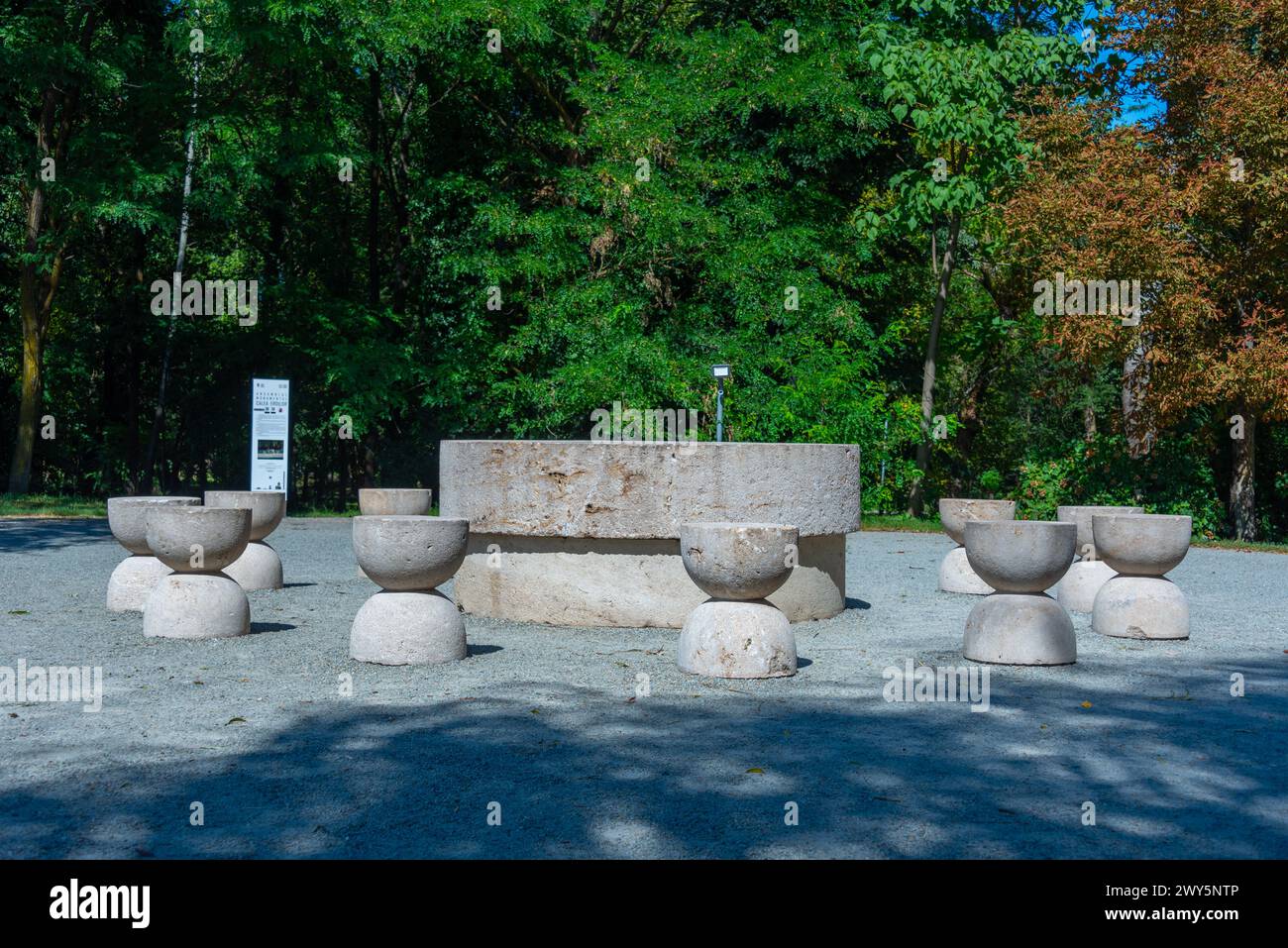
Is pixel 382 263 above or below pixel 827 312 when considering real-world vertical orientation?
above

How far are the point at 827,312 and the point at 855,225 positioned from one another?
7.18 ft

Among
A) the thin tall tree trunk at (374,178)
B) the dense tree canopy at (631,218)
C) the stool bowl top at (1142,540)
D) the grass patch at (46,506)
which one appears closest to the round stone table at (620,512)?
the stool bowl top at (1142,540)

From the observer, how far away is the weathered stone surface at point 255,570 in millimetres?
10836

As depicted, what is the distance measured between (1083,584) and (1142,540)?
1.84 meters

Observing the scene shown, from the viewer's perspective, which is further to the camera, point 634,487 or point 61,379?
point 61,379

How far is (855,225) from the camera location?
2312cm

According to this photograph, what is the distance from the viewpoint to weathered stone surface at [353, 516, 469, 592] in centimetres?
707

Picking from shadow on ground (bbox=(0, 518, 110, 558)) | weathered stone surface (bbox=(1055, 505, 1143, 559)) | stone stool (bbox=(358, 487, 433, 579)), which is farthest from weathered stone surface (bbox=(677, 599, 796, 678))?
shadow on ground (bbox=(0, 518, 110, 558))

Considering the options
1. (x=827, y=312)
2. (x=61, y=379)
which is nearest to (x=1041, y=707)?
(x=827, y=312)

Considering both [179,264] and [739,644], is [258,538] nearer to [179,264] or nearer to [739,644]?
[739,644]

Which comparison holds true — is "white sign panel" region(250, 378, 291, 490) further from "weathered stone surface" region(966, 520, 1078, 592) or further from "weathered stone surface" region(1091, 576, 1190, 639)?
"weathered stone surface" region(966, 520, 1078, 592)

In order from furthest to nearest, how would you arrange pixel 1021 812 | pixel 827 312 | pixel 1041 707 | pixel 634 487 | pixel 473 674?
1. pixel 827 312
2. pixel 634 487
3. pixel 473 674
4. pixel 1041 707
5. pixel 1021 812

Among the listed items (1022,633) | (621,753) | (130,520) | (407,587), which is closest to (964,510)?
(1022,633)

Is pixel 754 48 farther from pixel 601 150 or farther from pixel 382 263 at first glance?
pixel 382 263
